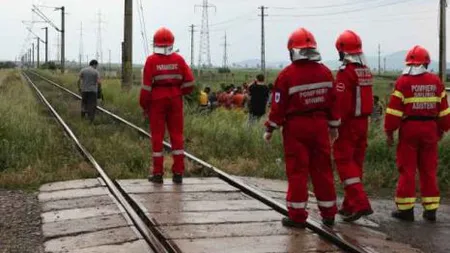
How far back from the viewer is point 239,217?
7285 mm

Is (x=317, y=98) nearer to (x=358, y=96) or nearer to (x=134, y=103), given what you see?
(x=358, y=96)

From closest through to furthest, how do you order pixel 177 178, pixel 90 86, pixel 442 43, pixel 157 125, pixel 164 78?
pixel 164 78, pixel 157 125, pixel 177 178, pixel 90 86, pixel 442 43

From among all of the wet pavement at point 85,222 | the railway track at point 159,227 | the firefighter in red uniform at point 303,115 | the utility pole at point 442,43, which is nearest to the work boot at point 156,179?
the railway track at point 159,227

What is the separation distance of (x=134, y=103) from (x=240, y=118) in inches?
278

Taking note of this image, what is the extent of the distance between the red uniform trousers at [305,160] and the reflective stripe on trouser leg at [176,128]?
8.56ft

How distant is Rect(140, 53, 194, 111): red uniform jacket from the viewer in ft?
28.8

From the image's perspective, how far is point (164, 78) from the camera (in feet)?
29.0

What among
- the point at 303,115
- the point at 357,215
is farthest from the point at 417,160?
the point at 303,115

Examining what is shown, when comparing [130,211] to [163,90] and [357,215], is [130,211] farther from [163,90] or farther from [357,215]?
[357,215]

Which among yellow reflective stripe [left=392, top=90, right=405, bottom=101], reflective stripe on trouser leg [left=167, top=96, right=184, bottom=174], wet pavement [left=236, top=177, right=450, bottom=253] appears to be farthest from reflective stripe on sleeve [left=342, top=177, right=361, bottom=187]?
reflective stripe on trouser leg [left=167, top=96, right=184, bottom=174]

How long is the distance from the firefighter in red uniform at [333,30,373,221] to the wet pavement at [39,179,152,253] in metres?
2.52

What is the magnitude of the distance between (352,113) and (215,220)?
6.48 feet

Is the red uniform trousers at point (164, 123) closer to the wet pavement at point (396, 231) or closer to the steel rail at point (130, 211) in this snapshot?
the steel rail at point (130, 211)

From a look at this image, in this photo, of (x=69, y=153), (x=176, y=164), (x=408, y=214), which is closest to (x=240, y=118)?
(x=69, y=153)
